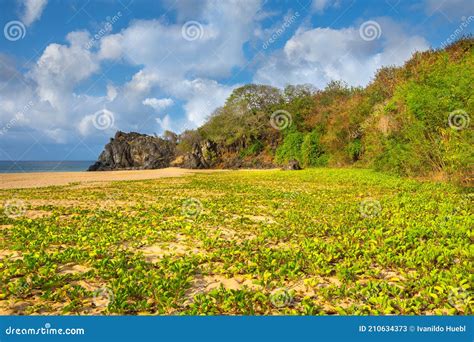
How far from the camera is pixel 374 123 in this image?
27.3 meters

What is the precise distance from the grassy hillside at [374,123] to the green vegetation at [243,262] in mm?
6950

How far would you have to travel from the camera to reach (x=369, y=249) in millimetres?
6566

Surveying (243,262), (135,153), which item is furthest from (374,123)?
(135,153)

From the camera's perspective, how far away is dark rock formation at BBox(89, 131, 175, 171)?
247 feet

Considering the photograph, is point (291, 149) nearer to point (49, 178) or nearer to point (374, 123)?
point (374, 123)

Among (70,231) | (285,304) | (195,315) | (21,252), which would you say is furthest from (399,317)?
(70,231)

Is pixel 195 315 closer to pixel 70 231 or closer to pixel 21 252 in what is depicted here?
pixel 21 252

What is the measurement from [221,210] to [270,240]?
14.6ft

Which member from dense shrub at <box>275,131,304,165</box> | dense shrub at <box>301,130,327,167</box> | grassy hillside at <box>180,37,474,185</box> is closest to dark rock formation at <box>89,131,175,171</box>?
grassy hillside at <box>180,37,474,185</box>

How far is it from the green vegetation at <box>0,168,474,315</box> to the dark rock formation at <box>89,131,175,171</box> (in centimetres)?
6622

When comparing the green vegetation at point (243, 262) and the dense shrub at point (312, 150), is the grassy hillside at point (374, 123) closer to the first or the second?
the dense shrub at point (312, 150)

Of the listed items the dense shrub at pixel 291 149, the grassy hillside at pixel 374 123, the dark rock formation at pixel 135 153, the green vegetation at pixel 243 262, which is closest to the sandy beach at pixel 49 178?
the dense shrub at pixel 291 149

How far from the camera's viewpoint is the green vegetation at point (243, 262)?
14.3 feet

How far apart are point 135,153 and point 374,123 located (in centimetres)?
6205
